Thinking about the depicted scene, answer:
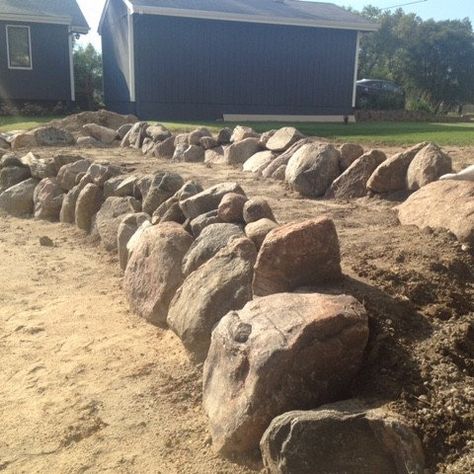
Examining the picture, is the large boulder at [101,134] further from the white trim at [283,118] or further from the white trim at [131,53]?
the white trim at [283,118]

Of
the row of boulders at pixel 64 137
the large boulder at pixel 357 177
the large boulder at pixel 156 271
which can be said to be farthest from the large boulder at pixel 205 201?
the row of boulders at pixel 64 137

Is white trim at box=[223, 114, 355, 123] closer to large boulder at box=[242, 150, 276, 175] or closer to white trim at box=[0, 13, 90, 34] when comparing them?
white trim at box=[0, 13, 90, 34]

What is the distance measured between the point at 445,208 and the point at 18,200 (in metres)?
6.06

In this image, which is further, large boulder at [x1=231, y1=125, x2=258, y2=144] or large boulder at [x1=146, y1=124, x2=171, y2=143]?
large boulder at [x1=146, y1=124, x2=171, y2=143]

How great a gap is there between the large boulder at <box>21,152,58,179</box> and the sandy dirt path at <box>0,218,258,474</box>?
339 centimetres

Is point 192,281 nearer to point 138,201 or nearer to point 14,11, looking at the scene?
point 138,201

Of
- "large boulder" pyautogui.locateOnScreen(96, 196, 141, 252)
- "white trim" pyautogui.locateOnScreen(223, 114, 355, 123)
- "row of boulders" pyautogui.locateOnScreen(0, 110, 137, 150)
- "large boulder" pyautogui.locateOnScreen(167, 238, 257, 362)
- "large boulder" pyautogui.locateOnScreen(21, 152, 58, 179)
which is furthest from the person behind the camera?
"white trim" pyautogui.locateOnScreen(223, 114, 355, 123)

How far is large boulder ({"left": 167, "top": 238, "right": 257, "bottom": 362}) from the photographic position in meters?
3.36

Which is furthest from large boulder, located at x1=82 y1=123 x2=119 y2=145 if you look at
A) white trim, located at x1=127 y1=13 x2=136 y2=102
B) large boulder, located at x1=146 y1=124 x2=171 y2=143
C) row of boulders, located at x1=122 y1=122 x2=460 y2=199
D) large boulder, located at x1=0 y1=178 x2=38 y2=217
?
white trim, located at x1=127 y1=13 x2=136 y2=102

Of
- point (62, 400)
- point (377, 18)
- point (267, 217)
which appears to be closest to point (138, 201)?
point (267, 217)

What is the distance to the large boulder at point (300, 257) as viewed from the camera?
297 centimetres

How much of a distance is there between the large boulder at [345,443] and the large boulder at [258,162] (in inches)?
194

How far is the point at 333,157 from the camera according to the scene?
568 centimetres

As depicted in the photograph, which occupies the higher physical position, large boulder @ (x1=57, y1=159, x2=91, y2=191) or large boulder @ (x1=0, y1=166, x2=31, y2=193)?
large boulder @ (x1=57, y1=159, x2=91, y2=191)
